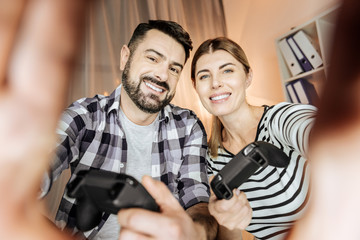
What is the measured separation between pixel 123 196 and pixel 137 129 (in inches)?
25.7

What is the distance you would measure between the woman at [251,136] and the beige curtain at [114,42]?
0.81m

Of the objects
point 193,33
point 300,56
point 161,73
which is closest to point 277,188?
point 161,73

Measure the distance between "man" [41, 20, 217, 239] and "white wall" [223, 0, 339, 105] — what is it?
37.0 inches

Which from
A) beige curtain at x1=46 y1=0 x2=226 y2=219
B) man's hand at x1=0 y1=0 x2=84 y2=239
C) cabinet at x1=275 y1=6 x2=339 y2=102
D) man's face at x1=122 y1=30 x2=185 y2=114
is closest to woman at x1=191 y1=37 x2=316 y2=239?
man's face at x1=122 y1=30 x2=185 y2=114

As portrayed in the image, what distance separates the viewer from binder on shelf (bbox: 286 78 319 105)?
128cm

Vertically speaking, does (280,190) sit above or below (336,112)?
below

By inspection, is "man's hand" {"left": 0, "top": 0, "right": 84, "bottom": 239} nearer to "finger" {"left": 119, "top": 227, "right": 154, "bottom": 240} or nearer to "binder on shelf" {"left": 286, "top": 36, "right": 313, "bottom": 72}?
"finger" {"left": 119, "top": 227, "right": 154, "bottom": 240}

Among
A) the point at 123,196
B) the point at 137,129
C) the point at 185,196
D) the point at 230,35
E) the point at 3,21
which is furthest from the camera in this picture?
the point at 230,35

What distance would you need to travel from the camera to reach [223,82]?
2.70ft

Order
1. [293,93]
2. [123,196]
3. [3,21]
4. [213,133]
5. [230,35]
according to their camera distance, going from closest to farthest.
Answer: [3,21] < [123,196] < [213,133] < [293,93] < [230,35]

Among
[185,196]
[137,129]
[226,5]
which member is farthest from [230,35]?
[185,196]

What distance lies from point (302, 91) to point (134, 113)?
1036 millimetres

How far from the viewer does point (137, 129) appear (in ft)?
2.80

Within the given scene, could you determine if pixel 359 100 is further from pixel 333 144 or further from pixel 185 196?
pixel 185 196
